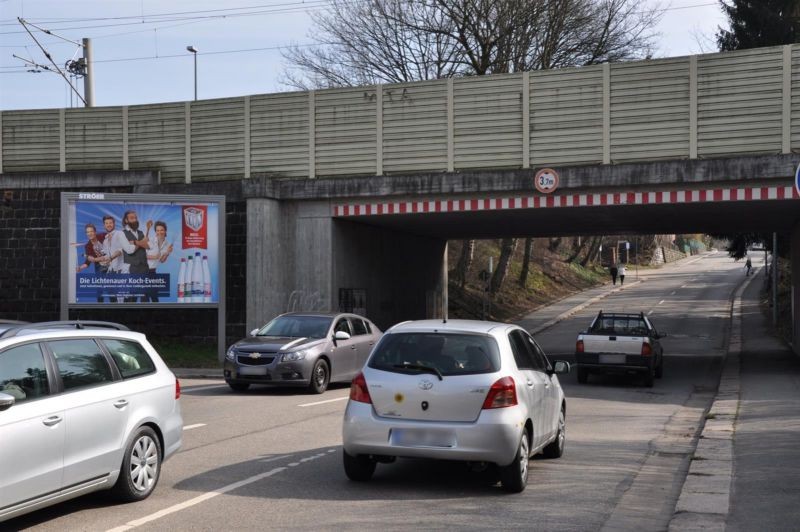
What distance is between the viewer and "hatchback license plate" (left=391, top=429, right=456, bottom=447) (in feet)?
26.7

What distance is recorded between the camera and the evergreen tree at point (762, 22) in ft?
115

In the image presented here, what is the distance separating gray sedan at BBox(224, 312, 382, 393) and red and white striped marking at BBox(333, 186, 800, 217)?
5.65m

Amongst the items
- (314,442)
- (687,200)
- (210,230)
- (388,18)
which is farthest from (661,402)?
(388,18)

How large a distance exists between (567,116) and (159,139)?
10.9m

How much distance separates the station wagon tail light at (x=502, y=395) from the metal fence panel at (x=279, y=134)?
16.7 metres

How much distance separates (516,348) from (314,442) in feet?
10.7

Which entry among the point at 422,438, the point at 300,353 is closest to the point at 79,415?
the point at 422,438

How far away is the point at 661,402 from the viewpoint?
56.6 ft

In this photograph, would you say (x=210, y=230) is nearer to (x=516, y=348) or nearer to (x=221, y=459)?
(x=221, y=459)

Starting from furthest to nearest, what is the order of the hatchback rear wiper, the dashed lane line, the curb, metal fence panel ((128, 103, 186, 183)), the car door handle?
metal fence panel ((128, 103, 186, 183)) → the hatchback rear wiper → the curb → the dashed lane line → the car door handle

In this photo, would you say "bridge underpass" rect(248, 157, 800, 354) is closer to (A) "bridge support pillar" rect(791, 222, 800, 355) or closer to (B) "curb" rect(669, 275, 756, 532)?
(A) "bridge support pillar" rect(791, 222, 800, 355)

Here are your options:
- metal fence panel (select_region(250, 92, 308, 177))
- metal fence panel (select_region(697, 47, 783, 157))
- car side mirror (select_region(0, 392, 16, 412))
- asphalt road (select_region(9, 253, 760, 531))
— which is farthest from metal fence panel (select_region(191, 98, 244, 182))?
car side mirror (select_region(0, 392, 16, 412))

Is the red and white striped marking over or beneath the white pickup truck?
over

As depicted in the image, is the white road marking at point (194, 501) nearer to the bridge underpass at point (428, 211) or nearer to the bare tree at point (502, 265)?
the bridge underpass at point (428, 211)
